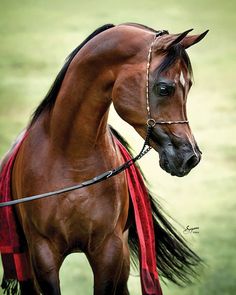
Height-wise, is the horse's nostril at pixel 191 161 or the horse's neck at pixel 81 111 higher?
the horse's neck at pixel 81 111

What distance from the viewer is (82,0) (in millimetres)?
5816

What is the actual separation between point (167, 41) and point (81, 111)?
401mm

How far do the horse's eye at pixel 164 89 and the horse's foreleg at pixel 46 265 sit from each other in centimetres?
68

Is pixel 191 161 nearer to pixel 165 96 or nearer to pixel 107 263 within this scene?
pixel 165 96

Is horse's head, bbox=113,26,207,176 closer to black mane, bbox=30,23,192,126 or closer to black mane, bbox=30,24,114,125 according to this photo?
black mane, bbox=30,23,192,126

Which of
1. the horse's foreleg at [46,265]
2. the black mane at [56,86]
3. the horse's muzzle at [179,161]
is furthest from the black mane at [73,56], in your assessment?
the horse's foreleg at [46,265]

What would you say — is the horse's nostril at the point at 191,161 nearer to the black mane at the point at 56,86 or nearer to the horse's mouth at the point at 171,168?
the horse's mouth at the point at 171,168

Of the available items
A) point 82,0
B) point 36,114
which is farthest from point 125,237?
point 82,0

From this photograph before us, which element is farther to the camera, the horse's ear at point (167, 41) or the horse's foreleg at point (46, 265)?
the horse's foreleg at point (46, 265)

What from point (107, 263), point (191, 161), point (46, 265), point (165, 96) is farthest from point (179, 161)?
point (46, 265)

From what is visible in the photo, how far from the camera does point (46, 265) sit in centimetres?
276

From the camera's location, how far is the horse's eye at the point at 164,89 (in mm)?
2447

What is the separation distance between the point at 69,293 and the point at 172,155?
6.52 feet

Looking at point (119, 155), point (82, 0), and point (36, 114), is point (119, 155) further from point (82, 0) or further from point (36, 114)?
point (82, 0)
